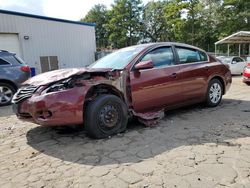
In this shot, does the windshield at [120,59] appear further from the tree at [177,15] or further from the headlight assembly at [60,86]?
the tree at [177,15]

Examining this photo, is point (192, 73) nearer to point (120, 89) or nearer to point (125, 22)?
point (120, 89)

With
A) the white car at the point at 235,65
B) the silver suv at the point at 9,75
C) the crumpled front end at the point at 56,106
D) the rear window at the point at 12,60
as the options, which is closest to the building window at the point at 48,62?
the rear window at the point at 12,60

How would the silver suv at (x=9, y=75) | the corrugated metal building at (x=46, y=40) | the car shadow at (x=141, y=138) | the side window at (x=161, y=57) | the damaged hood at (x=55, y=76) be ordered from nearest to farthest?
1. the car shadow at (x=141, y=138)
2. the damaged hood at (x=55, y=76)
3. the side window at (x=161, y=57)
4. the silver suv at (x=9, y=75)
5. the corrugated metal building at (x=46, y=40)

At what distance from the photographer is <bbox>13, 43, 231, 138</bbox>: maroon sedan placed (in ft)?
13.3

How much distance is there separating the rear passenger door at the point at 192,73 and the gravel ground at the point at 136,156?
25.7 inches

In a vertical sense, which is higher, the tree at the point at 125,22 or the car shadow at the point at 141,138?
the tree at the point at 125,22

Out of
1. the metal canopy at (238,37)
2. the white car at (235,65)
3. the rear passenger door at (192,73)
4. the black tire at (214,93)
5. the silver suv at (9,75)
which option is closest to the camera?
the rear passenger door at (192,73)

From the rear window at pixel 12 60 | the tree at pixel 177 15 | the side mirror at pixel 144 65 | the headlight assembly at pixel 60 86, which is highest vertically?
the tree at pixel 177 15

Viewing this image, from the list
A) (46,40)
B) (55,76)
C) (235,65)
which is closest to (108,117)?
(55,76)

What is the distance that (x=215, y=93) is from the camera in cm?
641

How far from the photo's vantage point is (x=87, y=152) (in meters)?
3.80

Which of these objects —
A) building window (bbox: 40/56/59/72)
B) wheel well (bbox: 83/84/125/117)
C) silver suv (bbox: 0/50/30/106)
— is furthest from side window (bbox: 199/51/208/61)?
building window (bbox: 40/56/59/72)

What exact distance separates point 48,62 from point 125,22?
35926 mm

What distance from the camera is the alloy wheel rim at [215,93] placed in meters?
6.30
